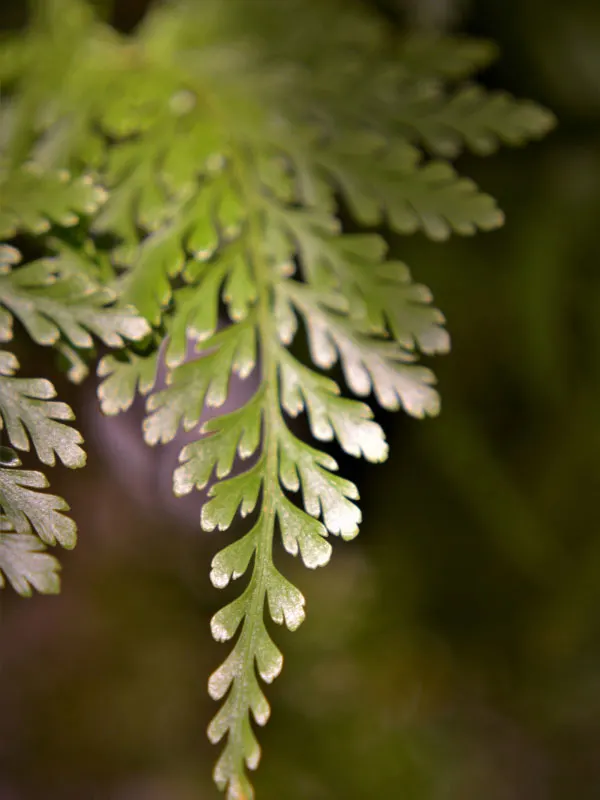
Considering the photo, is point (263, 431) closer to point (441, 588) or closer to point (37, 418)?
point (37, 418)

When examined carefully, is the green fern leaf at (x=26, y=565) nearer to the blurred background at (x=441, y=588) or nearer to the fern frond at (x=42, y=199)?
the fern frond at (x=42, y=199)

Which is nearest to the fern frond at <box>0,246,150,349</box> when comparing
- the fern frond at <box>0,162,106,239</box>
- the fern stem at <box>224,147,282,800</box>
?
the fern frond at <box>0,162,106,239</box>

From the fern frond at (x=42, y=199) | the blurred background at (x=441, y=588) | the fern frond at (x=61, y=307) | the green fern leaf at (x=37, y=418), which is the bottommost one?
the blurred background at (x=441, y=588)

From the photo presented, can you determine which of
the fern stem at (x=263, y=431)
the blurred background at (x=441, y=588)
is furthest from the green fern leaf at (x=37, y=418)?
the blurred background at (x=441, y=588)

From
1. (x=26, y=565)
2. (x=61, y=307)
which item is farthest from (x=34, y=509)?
(x=61, y=307)

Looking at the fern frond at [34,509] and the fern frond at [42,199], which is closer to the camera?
the fern frond at [34,509]

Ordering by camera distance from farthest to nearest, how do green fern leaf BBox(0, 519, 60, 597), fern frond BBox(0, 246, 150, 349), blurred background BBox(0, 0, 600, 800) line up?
1. blurred background BBox(0, 0, 600, 800)
2. fern frond BBox(0, 246, 150, 349)
3. green fern leaf BBox(0, 519, 60, 597)

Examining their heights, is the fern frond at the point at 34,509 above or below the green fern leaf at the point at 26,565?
above

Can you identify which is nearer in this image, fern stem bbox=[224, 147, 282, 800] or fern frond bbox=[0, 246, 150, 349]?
fern stem bbox=[224, 147, 282, 800]

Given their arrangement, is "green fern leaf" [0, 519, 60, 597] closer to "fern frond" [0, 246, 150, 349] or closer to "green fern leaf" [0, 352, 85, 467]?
"green fern leaf" [0, 352, 85, 467]
